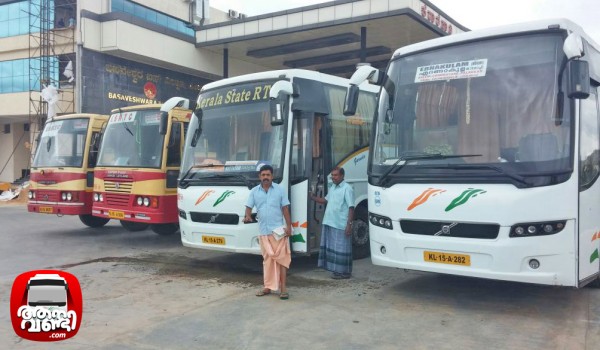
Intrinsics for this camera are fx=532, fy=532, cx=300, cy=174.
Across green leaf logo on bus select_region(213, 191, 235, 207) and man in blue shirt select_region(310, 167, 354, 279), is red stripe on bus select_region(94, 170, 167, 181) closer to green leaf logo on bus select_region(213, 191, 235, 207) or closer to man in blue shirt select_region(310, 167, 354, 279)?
green leaf logo on bus select_region(213, 191, 235, 207)

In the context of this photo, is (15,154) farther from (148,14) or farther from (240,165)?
(240,165)

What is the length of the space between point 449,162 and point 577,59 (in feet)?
5.12

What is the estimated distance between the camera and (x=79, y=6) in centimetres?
2472

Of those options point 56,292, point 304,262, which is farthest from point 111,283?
point 56,292

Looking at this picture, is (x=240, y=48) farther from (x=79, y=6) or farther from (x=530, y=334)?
(x=530, y=334)

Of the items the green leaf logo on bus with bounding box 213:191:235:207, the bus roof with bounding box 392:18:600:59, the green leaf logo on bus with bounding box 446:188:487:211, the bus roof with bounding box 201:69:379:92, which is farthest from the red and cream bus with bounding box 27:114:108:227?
the green leaf logo on bus with bounding box 446:188:487:211

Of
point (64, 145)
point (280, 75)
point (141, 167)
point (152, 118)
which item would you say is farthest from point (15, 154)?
point (280, 75)

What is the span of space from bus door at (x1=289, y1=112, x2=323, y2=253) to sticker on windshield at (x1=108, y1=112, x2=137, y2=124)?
175 inches

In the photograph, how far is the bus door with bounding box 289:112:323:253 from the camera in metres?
7.50

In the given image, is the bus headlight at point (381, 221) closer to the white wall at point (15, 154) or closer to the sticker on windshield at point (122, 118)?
the sticker on windshield at point (122, 118)

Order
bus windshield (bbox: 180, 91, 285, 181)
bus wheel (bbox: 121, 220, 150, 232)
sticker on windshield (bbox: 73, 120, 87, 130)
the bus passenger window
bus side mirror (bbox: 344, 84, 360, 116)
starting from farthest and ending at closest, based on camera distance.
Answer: bus wheel (bbox: 121, 220, 150, 232) < sticker on windshield (bbox: 73, 120, 87, 130) < the bus passenger window < bus windshield (bbox: 180, 91, 285, 181) < bus side mirror (bbox: 344, 84, 360, 116)

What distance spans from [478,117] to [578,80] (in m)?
1.03

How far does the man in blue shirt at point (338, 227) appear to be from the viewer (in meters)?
7.35

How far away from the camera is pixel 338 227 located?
739cm
